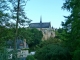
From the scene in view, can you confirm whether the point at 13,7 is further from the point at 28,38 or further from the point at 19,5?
the point at 28,38

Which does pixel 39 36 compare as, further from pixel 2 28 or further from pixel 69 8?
pixel 2 28

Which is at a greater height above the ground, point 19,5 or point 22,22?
point 19,5

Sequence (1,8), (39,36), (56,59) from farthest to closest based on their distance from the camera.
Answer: (39,36) < (56,59) < (1,8)

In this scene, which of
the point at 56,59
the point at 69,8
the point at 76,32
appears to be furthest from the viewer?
the point at 56,59

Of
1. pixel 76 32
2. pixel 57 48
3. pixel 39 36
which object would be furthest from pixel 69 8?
pixel 39 36

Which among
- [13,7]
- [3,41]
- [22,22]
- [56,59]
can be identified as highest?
[13,7]

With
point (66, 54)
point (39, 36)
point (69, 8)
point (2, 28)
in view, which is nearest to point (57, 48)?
point (66, 54)

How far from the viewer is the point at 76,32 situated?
1745 centimetres

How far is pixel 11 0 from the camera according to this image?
17.7 metres

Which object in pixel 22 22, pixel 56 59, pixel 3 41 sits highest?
pixel 22 22

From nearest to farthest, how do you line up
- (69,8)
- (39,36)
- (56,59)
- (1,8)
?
1. (1,8)
2. (69,8)
3. (56,59)
4. (39,36)

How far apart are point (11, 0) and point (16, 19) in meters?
1.60

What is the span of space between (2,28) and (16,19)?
330 centimetres

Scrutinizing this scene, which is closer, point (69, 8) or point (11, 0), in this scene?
point (11, 0)
